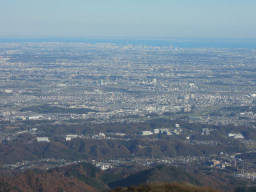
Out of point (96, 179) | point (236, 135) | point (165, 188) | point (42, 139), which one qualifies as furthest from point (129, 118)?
point (165, 188)

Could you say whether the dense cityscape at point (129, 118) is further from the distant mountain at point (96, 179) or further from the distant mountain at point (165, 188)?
the distant mountain at point (165, 188)

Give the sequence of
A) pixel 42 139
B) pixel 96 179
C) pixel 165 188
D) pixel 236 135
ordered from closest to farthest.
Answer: pixel 165 188 → pixel 96 179 → pixel 42 139 → pixel 236 135

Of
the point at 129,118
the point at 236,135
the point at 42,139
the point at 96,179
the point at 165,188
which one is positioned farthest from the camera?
the point at 129,118

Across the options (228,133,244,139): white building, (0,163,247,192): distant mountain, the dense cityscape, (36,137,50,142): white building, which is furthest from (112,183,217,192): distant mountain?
(228,133,244,139): white building

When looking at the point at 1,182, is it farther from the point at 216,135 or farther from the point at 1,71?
the point at 1,71

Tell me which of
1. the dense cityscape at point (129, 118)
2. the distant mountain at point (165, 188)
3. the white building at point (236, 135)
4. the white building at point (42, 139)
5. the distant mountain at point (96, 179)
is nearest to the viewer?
the distant mountain at point (165, 188)

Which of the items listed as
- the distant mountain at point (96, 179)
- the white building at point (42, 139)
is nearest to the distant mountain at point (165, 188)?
the distant mountain at point (96, 179)

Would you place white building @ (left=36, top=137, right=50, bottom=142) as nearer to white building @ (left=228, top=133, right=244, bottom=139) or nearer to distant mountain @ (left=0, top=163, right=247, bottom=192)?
distant mountain @ (left=0, top=163, right=247, bottom=192)

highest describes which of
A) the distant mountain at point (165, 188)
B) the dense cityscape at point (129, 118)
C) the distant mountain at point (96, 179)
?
the distant mountain at point (165, 188)

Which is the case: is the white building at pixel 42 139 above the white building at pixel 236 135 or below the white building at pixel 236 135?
above

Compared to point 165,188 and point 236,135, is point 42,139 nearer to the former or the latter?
point 236,135

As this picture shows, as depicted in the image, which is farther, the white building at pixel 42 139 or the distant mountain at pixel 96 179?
the white building at pixel 42 139
